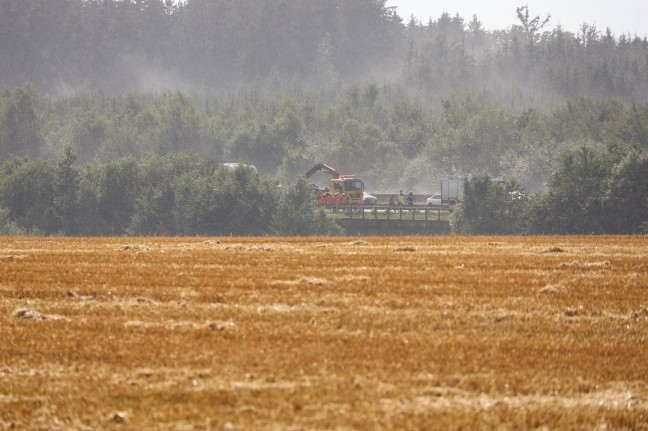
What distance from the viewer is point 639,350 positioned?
14.8 metres

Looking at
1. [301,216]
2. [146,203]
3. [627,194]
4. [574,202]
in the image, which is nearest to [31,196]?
[146,203]

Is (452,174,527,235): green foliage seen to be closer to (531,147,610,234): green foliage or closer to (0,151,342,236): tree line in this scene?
(531,147,610,234): green foliage

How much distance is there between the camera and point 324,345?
14.7 meters

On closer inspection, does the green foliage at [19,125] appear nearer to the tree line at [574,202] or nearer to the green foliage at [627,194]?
the tree line at [574,202]

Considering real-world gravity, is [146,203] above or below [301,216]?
above

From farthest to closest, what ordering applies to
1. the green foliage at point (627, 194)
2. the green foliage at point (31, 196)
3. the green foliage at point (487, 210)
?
1. the green foliage at point (31, 196)
2. the green foliage at point (487, 210)
3. the green foliage at point (627, 194)

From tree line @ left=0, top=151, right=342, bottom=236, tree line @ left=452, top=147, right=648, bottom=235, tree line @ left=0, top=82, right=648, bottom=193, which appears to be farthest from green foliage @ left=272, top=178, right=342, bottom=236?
tree line @ left=0, top=82, right=648, bottom=193

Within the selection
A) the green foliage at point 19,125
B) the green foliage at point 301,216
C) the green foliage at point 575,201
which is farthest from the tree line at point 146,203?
the green foliage at point 19,125

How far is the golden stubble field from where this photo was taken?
1199 cm

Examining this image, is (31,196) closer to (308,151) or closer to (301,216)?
(301,216)

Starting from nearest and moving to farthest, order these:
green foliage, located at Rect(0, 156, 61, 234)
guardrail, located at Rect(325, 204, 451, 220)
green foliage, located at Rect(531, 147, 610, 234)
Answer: green foliage, located at Rect(531, 147, 610, 234) → guardrail, located at Rect(325, 204, 451, 220) → green foliage, located at Rect(0, 156, 61, 234)

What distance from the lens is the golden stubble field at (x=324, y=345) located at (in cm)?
1199

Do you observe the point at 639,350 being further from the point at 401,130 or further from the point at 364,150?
the point at 401,130

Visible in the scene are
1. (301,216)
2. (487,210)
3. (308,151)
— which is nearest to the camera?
(487,210)
